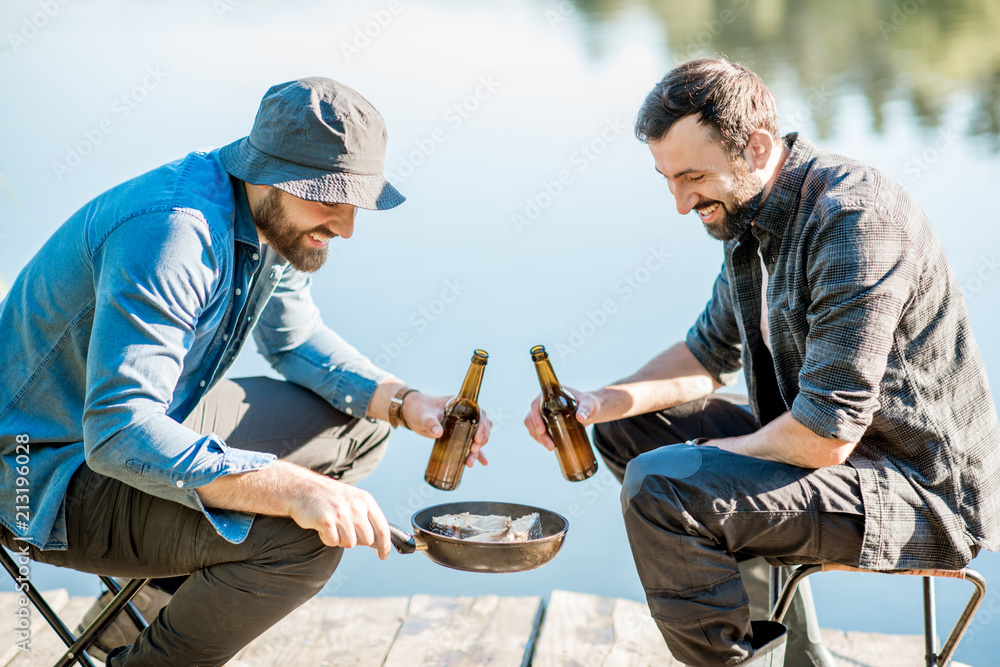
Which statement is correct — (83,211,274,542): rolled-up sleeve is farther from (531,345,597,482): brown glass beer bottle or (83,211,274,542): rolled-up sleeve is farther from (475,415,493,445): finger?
(531,345,597,482): brown glass beer bottle

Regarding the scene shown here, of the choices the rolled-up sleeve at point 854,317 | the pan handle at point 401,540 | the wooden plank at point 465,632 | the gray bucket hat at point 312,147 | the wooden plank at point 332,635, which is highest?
the gray bucket hat at point 312,147

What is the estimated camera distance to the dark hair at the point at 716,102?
6.36 ft

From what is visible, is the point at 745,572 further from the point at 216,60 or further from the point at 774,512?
the point at 216,60

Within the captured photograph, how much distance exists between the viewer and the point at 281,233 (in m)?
1.95

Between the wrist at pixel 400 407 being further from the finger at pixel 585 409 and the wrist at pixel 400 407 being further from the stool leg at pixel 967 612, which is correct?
the stool leg at pixel 967 612

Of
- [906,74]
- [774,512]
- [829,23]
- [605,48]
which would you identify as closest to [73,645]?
[774,512]

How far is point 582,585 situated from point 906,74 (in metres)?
9.85

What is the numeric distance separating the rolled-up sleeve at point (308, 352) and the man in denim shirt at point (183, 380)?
1.08ft
